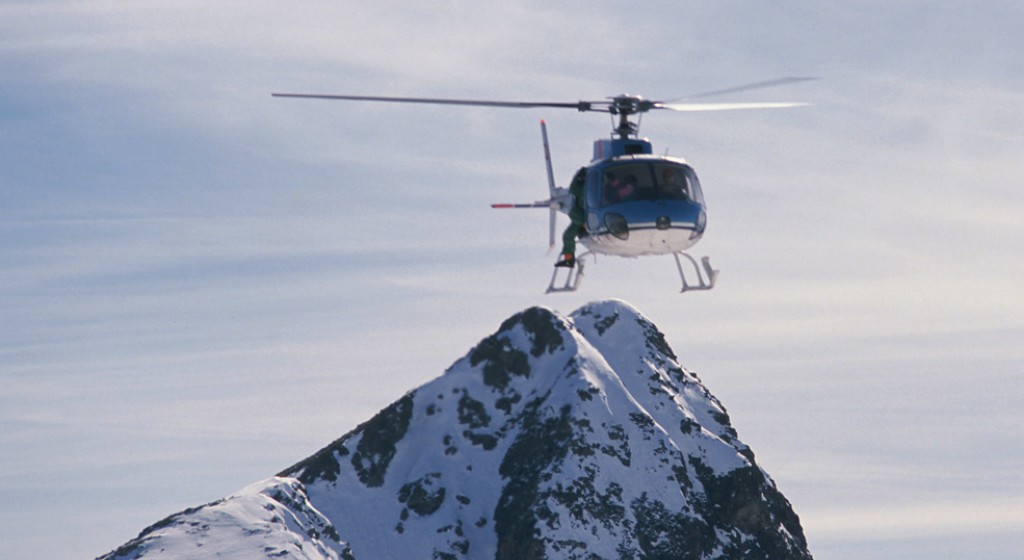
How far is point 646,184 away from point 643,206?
4.16 feet

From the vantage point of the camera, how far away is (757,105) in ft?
208

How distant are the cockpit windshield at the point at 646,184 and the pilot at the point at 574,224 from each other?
2569 millimetres

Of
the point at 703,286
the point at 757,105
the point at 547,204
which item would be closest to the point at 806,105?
the point at 757,105

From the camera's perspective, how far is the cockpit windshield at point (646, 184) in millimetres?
70938

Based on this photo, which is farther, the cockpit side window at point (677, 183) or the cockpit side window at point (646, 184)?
the cockpit side window at point (677, 183)

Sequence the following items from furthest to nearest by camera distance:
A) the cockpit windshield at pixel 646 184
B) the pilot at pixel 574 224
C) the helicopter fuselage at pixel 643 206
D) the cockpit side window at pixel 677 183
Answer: the pilot at pixel 574 224 < the cockpit side window at pixel 677 183 < the cockpit windshield at pixel 646 184 < the helicopter fuselage at pixel 643 206

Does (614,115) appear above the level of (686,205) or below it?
above

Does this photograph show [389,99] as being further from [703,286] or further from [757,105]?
[703,286]

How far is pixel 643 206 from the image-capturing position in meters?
70.4

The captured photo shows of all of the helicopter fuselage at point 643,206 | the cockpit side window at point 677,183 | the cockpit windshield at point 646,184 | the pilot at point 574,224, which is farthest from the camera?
the pilot at point 574,224

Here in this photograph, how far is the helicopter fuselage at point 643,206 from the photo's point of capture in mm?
70312

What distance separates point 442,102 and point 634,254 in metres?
15.6

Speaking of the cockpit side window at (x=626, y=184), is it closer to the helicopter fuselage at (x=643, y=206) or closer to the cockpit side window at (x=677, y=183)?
the helicopter fuselage at (x=643, y=206)

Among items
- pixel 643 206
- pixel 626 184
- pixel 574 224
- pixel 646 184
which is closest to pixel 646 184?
pixel 646 184
